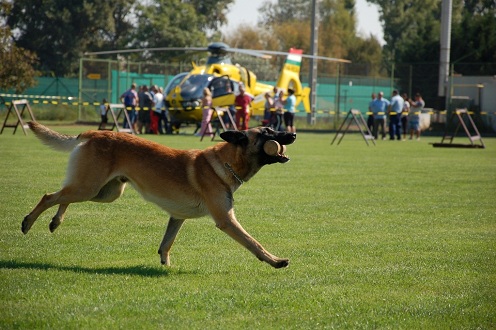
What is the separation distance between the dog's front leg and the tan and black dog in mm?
46

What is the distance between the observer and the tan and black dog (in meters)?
7.35

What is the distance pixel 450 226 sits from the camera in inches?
407

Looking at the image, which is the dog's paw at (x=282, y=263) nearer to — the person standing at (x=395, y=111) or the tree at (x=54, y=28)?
the person standing at (x=395, y=111)

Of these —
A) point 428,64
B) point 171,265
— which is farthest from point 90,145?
point 428,64

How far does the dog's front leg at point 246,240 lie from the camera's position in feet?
22.7

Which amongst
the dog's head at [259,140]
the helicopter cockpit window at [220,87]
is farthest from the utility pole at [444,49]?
the dog's head at [259,140]

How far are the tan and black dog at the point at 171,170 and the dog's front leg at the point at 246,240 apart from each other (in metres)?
0.05

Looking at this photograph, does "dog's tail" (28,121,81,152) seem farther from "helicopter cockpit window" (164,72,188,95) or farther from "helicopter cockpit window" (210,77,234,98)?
"helicopter cockpit window" (210,77,234,98)

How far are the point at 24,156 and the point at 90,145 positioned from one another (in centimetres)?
1199

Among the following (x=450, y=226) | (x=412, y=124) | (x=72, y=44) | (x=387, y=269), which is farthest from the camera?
(x=72, y=44)

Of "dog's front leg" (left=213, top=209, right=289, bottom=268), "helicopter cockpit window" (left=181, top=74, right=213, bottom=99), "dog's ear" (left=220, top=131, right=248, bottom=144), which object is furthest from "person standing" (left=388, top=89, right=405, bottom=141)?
"dog's front leg" (left=213, top=209, right=289, bottom=268)

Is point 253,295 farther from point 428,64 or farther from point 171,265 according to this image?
point 428,64

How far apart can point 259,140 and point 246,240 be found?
0.99 meters

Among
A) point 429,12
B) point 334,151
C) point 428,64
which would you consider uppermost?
point 429,12
